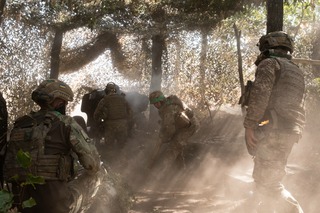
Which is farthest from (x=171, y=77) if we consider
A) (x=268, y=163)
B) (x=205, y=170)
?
(x=268, y=163)

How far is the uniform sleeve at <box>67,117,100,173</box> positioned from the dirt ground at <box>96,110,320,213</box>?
262 centimetres

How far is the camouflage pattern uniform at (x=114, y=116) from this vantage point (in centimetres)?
870

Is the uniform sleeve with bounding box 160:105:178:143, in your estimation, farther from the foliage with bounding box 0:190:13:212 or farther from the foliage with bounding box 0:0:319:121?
the foliage with bounding box 0:190:13:212

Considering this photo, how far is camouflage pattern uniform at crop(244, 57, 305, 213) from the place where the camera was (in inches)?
146

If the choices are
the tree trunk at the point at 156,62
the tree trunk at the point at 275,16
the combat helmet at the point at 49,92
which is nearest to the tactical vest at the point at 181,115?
the tree trunk at the point at 275,16

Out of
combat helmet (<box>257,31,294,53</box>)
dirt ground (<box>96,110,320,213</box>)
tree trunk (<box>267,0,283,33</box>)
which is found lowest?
dirt ground (<box>96,110,320,213</box>)

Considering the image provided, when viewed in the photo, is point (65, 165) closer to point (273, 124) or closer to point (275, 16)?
point (273, 124)

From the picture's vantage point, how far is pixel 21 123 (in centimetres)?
302

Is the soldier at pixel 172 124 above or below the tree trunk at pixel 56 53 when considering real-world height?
below

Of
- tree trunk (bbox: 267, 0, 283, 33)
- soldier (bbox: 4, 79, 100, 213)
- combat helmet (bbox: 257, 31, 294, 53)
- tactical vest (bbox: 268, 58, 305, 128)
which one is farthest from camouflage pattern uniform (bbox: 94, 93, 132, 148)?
soldier (bbox: 4, 79, 100, 213)

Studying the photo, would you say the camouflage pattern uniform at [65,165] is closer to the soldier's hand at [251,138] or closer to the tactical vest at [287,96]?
the soldier's hand at [251,138]

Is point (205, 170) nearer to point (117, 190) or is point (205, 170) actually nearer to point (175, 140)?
point (175, 140)

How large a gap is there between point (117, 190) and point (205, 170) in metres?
3.73

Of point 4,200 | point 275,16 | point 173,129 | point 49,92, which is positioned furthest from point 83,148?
point 173,129
